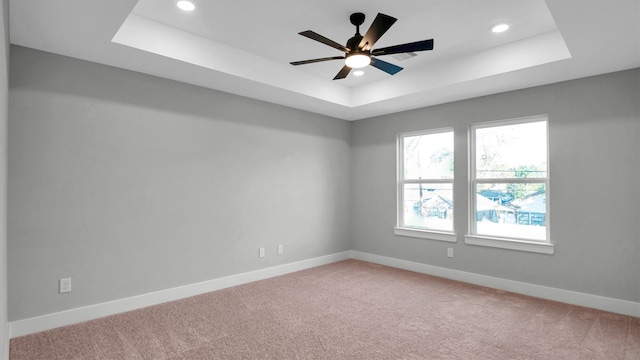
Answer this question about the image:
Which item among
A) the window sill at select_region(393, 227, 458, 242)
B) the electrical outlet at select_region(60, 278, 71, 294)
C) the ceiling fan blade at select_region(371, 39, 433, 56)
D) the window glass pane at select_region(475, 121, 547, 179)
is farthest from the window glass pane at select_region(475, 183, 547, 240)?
the electrical outlet at select_region(60, 278, 71, 294)

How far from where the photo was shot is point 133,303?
3432 millimetres

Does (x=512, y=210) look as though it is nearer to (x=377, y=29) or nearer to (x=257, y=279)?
(x=377, y=29)

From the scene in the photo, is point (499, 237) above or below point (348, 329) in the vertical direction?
above

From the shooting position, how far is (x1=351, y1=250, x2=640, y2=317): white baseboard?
3406 mm

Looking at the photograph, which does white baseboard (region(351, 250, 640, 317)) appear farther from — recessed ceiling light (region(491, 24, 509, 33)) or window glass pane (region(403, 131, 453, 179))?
recessed ceiling light (region(491, 24, 509, 33))

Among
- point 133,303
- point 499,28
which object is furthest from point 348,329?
point 499,28

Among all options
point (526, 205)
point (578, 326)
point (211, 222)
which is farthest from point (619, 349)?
point (211, 222)

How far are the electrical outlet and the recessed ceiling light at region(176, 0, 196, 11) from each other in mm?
2572

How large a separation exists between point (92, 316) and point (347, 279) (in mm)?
2816

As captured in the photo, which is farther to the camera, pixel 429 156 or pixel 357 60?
pixel 429 156

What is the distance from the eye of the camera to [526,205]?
408cm

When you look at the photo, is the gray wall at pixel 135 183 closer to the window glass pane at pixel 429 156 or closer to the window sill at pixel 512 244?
the window glass pane at pixel 429 156

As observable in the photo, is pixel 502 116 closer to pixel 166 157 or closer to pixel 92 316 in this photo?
pixel 166 157

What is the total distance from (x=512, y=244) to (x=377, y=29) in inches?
121
